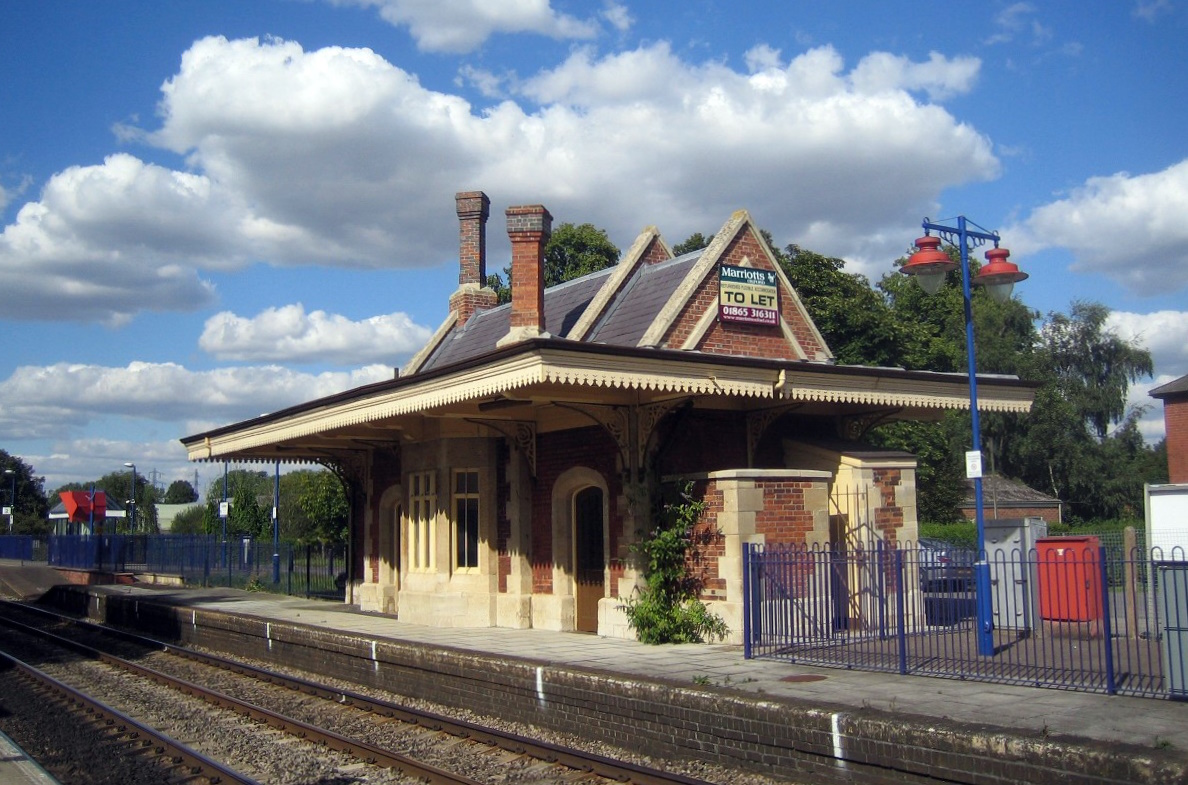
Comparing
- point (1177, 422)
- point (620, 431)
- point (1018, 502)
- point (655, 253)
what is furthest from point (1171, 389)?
point (620, 431)

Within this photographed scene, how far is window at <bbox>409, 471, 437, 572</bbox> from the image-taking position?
59.8 ft

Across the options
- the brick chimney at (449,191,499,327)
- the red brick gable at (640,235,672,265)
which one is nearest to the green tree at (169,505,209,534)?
the brick chimney at (449,191,499,327)

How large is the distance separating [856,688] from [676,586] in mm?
4360

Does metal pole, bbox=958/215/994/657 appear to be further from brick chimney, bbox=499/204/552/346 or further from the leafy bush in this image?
brick chimney, bbox=499/204/552/346

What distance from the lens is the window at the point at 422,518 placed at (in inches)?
717

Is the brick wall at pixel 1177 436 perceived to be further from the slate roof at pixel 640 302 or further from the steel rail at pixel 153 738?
the steel rail at pixel 153 738

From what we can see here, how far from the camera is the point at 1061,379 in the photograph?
52.7 metres

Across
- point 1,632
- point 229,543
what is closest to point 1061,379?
point 229,543

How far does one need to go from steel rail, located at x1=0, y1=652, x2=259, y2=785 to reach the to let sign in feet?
31.4

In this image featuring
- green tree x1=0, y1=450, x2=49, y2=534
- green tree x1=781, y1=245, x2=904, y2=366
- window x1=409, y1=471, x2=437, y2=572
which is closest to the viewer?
window x1=409, y1=471, x2=437, y2=572

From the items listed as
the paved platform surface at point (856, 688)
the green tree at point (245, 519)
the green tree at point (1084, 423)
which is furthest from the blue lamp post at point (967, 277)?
the green tree at point (245, 519)

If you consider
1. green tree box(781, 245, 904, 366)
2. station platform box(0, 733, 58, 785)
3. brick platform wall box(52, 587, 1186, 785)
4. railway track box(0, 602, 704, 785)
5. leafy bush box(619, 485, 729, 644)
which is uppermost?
green tree box(781, 245, 904, 366)

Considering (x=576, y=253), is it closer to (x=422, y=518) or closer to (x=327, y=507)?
(x=327, y=507)

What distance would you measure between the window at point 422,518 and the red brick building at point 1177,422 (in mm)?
33704
